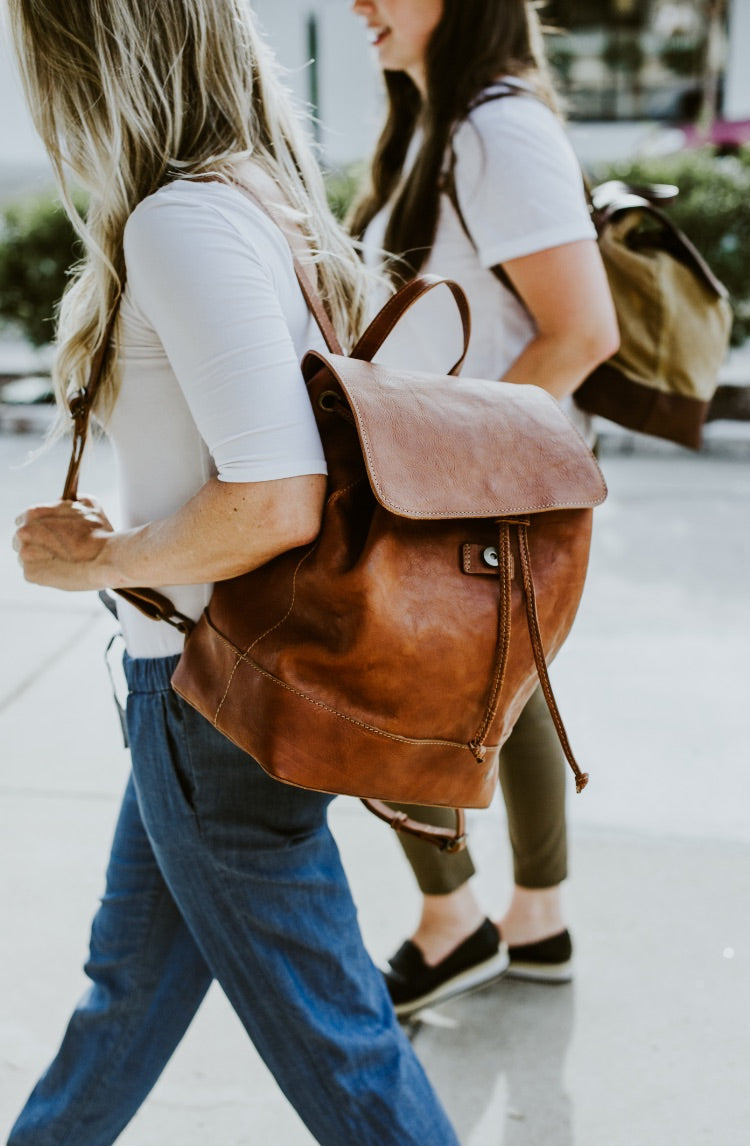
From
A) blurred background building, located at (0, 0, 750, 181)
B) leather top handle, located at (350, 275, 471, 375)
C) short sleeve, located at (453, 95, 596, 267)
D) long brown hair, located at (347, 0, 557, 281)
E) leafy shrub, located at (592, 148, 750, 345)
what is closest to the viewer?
leather top handle, located at (350, 275, 471, 375)

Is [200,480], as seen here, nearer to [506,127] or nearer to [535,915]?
[506,127]

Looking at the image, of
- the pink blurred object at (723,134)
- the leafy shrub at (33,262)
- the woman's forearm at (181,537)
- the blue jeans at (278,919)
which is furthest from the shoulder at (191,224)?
the pink blurred object at (723,134)

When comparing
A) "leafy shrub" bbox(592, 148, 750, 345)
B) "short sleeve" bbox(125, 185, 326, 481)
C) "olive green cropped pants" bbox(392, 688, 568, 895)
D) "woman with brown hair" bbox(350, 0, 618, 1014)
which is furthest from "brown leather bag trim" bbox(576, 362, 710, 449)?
"leafy shrub" bbox(592, 148, 750, 345)

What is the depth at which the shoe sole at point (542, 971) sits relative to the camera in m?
2.32

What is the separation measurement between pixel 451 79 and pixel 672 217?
5.32m

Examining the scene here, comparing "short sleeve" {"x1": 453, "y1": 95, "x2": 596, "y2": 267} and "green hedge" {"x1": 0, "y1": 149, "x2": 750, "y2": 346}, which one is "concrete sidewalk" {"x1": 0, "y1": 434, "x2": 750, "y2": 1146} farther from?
"green hedge" {"x1": 0, "y1": 149, "x2": 750, "y2": 346}

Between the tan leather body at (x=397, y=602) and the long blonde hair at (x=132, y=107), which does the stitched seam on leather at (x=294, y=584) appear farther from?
the long blonde hair at (x=132, y=107)

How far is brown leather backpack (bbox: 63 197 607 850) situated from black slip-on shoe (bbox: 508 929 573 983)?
1097 mm

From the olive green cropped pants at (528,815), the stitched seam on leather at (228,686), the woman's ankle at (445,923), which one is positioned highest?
the stitched seam on leather at (228,686)

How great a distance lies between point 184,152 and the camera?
1.38 metres

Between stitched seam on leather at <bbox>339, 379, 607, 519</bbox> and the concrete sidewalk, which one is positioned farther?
the concrete sidewalk

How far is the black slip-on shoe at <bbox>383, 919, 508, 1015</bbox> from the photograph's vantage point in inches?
88.1

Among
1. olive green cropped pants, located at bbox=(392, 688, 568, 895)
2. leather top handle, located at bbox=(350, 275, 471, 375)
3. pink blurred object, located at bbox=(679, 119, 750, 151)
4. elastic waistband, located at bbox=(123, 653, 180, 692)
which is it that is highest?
leather top handle, located at bbox=(350, 275, 471, 375)

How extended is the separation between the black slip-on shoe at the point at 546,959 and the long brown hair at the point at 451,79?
4.36ft
